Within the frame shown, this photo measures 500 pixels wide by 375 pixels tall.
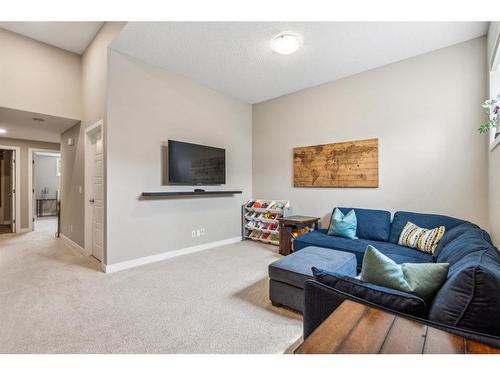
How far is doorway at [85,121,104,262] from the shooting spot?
360 cm

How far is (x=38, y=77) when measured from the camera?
3.57 m

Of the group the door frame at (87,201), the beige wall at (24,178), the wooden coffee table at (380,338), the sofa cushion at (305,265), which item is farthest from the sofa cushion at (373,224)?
the beige wall at (24,178)

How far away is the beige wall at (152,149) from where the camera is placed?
315 cm

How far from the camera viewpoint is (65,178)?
187 inches

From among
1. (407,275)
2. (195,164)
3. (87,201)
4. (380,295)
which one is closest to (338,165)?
(195,164)

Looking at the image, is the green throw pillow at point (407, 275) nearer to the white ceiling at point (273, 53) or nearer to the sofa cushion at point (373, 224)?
the sofa cushion at point (373, 224)

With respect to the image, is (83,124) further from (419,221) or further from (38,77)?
(419,221)

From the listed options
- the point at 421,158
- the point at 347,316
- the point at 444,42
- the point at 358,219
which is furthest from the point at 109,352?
the point at 444,42

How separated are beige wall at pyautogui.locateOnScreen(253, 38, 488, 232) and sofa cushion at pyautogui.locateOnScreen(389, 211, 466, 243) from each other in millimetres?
246

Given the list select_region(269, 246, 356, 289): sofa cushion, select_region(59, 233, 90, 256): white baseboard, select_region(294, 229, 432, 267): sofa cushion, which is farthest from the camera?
select_region(59, 233, 90, 256): white baseboard

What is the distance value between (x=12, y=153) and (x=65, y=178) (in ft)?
7.52

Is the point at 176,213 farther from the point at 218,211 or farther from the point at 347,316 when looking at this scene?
the point at 347,316

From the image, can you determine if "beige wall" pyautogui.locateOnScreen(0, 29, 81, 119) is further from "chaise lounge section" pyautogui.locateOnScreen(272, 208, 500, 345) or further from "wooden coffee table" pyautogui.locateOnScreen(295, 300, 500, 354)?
"wooden coffee table" pyautogui.locateOnScreen(295, 300, 500, 354)

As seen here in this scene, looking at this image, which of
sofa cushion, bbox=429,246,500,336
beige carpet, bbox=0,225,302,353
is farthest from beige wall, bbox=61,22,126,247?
sofa cushion, bbox=429,246,500,336
